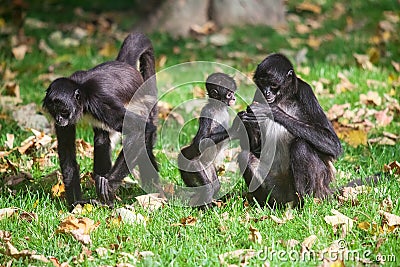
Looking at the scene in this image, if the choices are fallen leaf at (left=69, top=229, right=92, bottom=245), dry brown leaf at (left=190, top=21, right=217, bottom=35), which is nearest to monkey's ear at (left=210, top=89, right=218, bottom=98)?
fallen leaf at (left=69, top=229, right=92, bottom=245)

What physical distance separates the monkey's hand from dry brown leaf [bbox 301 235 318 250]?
1.80m

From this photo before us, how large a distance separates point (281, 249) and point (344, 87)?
161 inches

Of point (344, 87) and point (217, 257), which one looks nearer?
point (217, 257)

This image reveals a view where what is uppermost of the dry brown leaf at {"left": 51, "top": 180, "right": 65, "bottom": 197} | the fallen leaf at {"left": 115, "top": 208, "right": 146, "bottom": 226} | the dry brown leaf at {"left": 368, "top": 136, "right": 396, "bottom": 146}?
the dry brown leaf at {"left": 368, "top": 136, "right": 396, "bottom": 146}

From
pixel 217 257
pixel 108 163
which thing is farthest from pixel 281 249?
pixel 108 163

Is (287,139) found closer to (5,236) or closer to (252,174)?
(252,174)

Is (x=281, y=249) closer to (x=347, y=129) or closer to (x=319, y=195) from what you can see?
(x=319, y=195)

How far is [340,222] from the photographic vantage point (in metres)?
5.03

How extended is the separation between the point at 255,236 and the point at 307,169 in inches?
33.6

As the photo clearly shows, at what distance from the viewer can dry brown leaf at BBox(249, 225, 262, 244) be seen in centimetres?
488

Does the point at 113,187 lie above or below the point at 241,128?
below

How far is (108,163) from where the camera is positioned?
6.23 m

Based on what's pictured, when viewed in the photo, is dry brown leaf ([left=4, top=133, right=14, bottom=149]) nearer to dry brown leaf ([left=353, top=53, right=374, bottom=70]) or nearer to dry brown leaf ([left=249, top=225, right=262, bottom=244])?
dry brown leaf ([left=249, top=225, right=262, bottom=244])

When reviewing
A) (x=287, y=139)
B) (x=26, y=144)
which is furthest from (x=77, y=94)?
(x=287, y=139)
